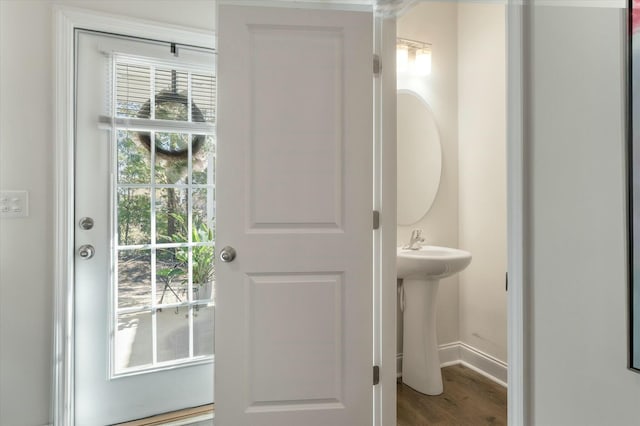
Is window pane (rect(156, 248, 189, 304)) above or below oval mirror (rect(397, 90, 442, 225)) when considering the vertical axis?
below

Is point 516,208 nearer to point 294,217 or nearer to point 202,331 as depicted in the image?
point 294,217

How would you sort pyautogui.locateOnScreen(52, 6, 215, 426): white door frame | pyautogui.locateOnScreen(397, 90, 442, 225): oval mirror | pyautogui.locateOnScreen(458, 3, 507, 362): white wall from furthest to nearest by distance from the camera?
pyautogui.locateOnScreen(397, 90, 442, 225): oval mirror < pyautogui.locateOnScreen(458, 3, 507, 362): white wall < pyautogui.locateOnScreen(52, 6, 215, 426): white door frame

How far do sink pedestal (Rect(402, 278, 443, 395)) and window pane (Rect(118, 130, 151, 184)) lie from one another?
5.45 ft

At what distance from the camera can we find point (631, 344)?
0.84 m

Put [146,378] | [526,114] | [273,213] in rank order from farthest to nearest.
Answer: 1. [146,378]
2. [273,213]
3. [526,114]

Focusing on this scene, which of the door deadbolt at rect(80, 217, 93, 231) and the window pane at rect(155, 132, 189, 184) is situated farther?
the window pane at rect(155, 132, 189, 184)

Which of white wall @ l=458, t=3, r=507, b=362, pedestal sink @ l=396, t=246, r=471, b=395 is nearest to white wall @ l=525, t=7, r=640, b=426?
pedestal sink @ l=396, t=246, r=471, b=395

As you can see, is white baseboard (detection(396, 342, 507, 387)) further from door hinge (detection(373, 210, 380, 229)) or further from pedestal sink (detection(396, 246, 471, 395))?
door hinge (detection(373, 210, 380, 229))

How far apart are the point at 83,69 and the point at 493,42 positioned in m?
2.42

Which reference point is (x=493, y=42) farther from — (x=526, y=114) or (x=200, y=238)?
(x=200, y=238)

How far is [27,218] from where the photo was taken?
5.45 feet

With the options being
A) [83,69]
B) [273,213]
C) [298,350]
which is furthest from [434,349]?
[83,69]

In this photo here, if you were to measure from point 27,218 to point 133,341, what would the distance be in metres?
0.77

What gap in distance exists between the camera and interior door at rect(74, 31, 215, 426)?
178cm
